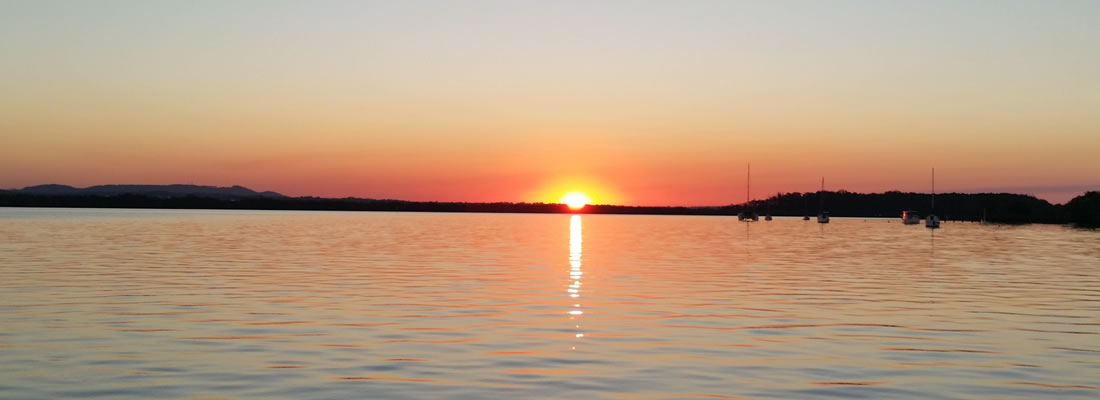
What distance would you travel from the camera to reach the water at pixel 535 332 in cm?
1725

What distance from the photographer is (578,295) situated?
34938 millimetres

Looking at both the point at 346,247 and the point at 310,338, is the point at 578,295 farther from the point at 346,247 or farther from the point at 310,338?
the point at 346,247

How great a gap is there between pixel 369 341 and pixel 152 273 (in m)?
23.3

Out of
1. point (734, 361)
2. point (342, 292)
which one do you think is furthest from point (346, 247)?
point (734, 361)

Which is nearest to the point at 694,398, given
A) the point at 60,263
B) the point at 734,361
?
the point at 734,361

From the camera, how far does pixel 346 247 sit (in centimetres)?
7100

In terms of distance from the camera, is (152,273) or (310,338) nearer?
(310,338)

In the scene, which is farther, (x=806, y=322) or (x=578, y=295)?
(x=578, y=295)

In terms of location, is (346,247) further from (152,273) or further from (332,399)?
(332,399)

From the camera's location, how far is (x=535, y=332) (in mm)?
24562

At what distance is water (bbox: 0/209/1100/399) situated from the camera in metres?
17.2

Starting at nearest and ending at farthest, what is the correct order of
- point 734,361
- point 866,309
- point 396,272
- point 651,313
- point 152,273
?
1. point 734,361
2. point 651,313
3. point 866,309
4. point 152,273
5. point 396,272

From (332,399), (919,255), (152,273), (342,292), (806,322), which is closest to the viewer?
(332,399)

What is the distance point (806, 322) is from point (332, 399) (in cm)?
1507
